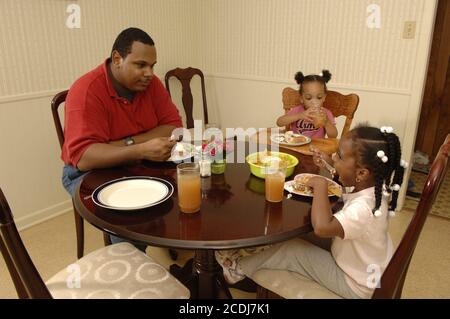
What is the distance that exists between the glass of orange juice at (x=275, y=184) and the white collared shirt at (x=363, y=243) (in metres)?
0.21

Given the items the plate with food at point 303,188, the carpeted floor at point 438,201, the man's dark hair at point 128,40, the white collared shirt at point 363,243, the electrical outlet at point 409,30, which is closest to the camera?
the white collared shirt at point 363,243

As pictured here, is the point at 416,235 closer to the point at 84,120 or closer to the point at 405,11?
the point at 84,120

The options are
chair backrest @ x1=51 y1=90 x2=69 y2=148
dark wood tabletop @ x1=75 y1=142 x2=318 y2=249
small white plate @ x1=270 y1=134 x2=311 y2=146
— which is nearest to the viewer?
dark wood tabletop @ x1=75 y1=142 x2=318 y2=249

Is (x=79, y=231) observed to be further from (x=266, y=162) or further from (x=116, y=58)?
(x=266, y=162)

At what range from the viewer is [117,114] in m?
1.89

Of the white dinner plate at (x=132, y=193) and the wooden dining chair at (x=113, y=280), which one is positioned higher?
the white dinner plate at (x=132, y=193)

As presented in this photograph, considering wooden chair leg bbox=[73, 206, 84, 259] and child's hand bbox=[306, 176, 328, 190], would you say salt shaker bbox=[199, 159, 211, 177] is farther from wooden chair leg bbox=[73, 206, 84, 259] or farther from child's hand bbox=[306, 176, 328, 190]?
wooden chair leg bbox=[73, 206, 84, 259]

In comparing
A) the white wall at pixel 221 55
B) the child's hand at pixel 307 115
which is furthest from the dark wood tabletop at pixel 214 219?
the white wall at pixel 221 55

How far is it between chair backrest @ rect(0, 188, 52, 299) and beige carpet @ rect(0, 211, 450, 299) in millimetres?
1175

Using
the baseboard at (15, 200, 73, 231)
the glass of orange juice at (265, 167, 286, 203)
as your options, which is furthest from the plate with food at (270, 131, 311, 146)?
the baseboard at (15, 200, 73, 231)

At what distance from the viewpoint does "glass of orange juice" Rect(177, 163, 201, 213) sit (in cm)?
125

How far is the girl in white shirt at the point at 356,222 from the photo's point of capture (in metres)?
1.23

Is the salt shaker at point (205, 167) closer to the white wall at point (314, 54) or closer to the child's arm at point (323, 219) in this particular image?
the child's arm at point (323, 219)

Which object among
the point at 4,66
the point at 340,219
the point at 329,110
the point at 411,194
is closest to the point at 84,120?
the point at 4,66
